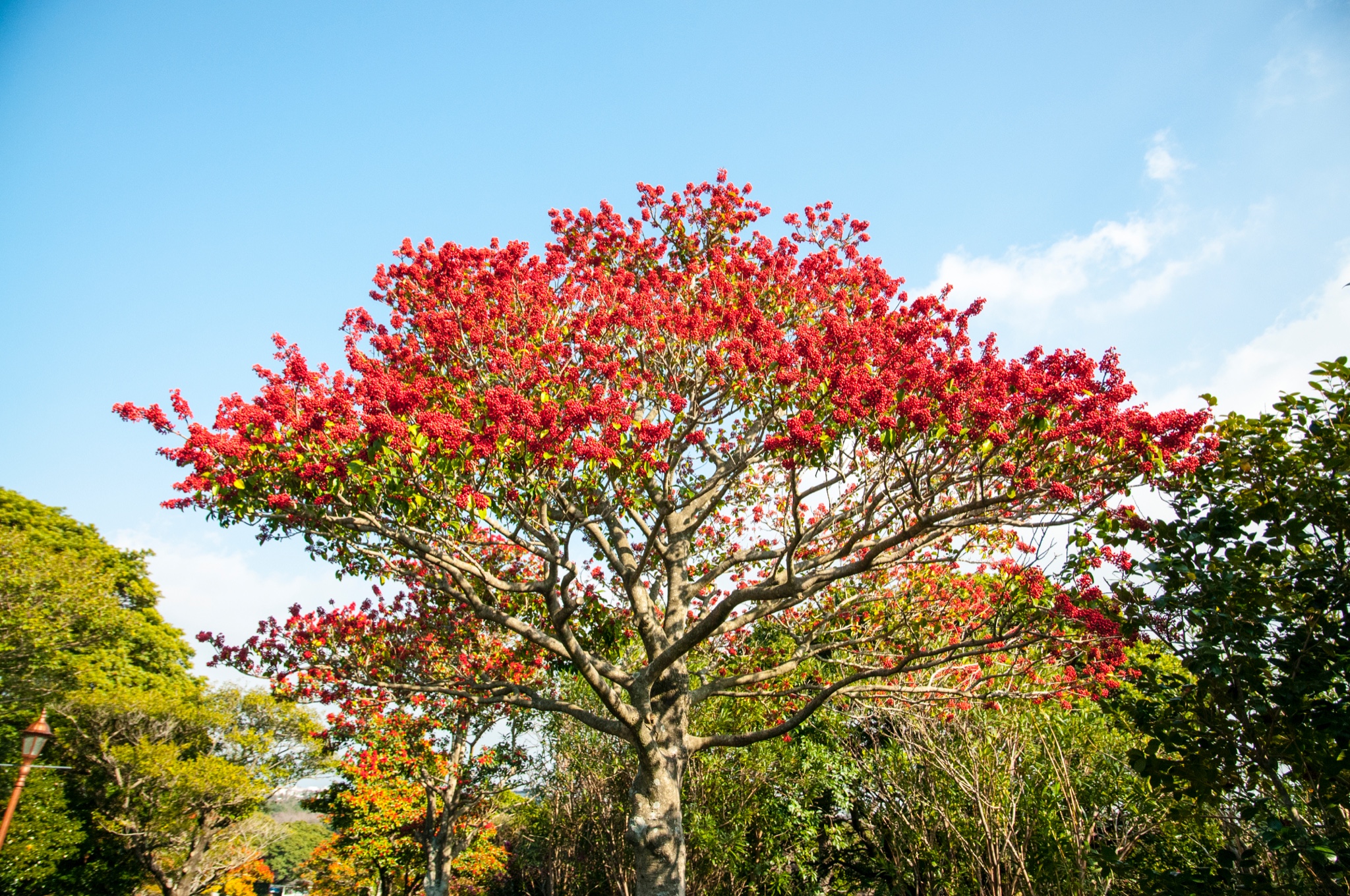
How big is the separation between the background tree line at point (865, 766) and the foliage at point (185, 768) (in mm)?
101

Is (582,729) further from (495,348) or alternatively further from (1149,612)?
(1149,612)

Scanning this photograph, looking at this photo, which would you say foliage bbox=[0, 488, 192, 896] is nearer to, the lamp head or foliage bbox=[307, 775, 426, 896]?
foliage bbox=[307, 775, 426, 896]

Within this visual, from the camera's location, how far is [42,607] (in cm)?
2038

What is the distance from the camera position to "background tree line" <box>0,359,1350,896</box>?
4375 mm

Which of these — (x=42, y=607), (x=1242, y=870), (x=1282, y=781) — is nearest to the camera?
(x=1282, y=781)

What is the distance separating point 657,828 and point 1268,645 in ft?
19.5

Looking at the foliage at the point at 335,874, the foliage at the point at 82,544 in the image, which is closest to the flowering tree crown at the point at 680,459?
the foliage at the point at 82,544

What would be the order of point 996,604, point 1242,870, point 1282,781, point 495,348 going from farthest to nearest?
1. point 495,348
2. point 996,604
3. point 1242,870
4. point 1282,781

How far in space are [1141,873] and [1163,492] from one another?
9.07 feet

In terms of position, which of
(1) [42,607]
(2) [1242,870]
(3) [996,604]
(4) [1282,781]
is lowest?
(2) [1242,870]

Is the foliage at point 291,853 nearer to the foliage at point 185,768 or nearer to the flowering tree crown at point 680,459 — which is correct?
the foliage at point 185,768

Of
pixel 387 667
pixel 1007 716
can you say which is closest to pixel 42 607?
pixel 387 667

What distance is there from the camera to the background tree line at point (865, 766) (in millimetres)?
4375

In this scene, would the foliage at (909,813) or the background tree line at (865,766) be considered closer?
the background tree line at (865,766)
